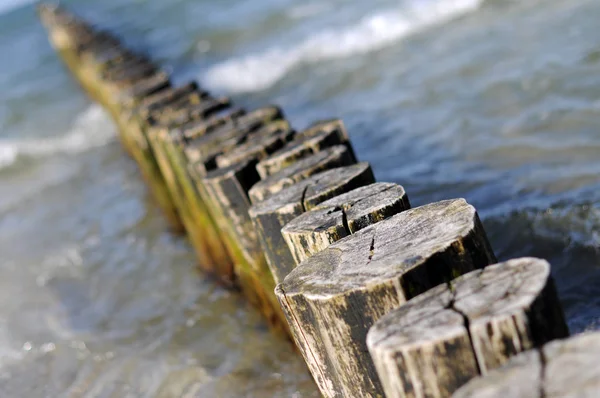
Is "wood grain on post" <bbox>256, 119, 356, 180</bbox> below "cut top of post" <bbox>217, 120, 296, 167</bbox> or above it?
below

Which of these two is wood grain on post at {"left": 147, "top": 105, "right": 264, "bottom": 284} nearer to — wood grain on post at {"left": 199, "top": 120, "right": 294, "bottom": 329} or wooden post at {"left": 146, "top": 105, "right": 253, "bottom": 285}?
wooden post at {"left": 146, "top": 105, "right": 253, "bottom": 285}

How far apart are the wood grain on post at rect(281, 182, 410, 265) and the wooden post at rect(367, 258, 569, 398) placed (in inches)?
27.7

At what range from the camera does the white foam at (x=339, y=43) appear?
11508 mm

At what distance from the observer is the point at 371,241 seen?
2.28 m

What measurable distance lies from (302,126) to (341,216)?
18.9 feet

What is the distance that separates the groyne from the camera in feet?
5.57

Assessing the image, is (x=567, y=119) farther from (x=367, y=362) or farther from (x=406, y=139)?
(x=367, y=362)

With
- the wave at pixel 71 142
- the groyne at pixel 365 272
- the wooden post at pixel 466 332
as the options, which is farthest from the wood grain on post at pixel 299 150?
the wave at pixel 71 142

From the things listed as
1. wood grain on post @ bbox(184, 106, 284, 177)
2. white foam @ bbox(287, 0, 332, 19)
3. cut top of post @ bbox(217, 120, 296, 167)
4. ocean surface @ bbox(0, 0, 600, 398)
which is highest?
white foam @ bbox(287, 0, 332, 19)

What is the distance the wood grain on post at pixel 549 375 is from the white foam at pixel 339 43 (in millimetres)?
9831

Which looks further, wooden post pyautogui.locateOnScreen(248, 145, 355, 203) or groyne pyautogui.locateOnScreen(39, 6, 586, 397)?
wooden post pyautogui.locateOnScreen(248, 145, 355, 203)

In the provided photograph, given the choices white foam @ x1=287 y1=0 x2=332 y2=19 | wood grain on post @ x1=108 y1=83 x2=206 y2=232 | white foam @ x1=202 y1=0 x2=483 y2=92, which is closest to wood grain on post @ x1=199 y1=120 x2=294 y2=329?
wood grain on post @ x1=108 y1=83 x2=206 y2=232

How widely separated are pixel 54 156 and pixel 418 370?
10484 mm

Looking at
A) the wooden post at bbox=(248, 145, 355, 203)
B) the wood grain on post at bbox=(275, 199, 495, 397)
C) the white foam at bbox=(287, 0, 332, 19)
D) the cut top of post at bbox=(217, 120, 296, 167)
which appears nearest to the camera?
the wood grain on post at bbox=(275, 199, 495, 397)
